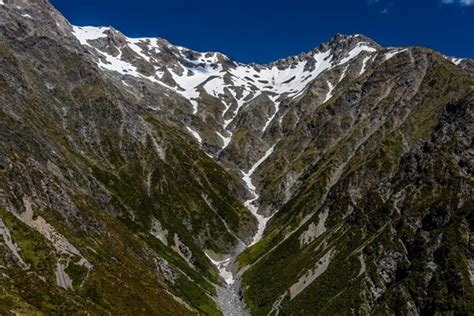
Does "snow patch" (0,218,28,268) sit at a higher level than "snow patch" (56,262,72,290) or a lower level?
higher

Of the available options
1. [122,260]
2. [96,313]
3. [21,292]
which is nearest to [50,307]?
[21,292]

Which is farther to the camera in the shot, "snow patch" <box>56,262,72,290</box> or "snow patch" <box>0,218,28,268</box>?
"snow patch" <box>56,262,72,290</box>

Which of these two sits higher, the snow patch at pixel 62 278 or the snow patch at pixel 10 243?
the snow patch at pixel 10 243

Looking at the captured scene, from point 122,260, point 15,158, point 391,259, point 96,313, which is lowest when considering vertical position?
point 96,313

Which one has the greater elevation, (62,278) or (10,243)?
(10,243)

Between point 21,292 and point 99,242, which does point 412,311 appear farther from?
point 21,292

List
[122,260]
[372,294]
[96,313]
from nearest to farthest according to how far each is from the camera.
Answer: [96,313]
[122,260]
[372,294]

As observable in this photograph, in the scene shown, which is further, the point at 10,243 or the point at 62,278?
the point at 10,243

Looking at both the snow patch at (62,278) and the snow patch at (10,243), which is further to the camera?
the snow patch at (62,278)

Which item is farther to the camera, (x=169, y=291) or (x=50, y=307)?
(x=169, y=291)

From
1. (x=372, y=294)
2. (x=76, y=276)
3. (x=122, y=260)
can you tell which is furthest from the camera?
(x=372, y=294)

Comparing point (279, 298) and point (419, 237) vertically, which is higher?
point (419, 237)
